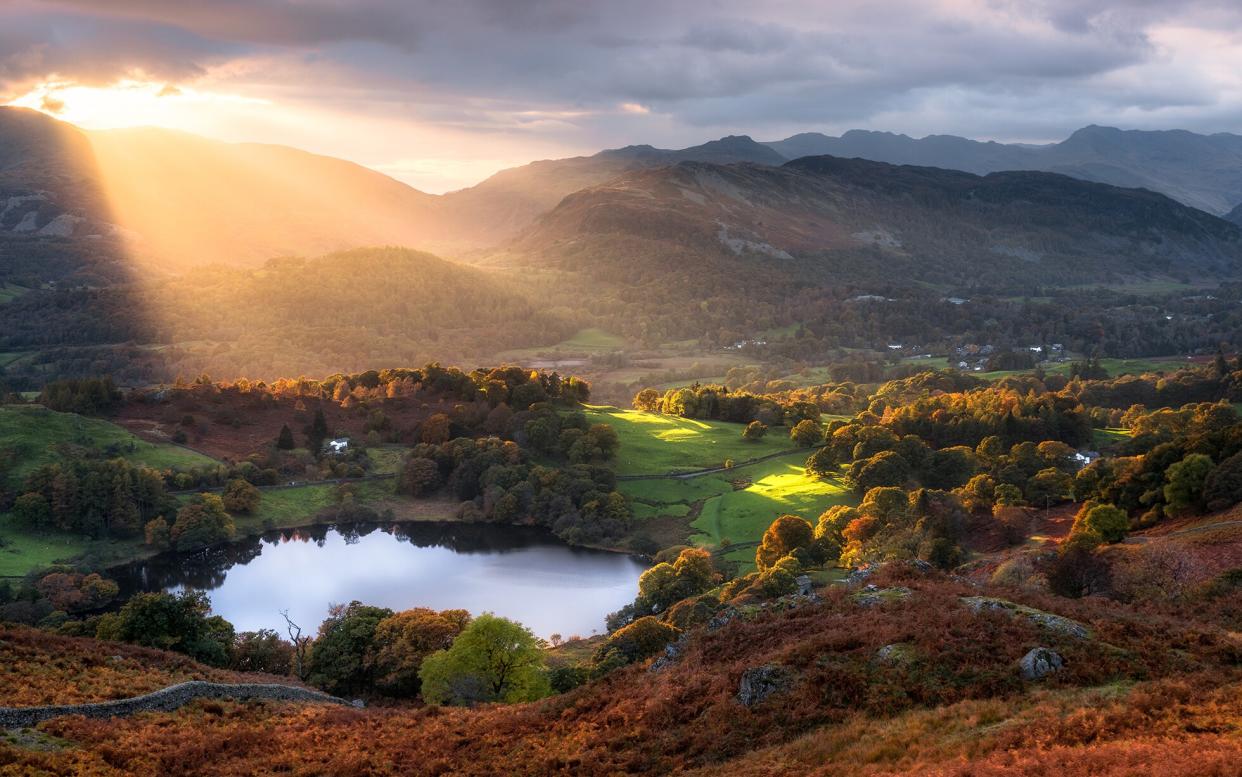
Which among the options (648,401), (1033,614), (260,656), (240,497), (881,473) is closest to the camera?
(1033,614)

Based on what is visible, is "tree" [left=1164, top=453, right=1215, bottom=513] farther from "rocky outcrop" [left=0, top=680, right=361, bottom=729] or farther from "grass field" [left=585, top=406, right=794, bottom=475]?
"grass field" [left=585, top=406, right=794, bottom=475]

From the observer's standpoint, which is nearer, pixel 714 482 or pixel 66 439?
pixel 714 482

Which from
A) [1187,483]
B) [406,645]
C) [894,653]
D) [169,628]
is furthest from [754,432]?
[894,653]

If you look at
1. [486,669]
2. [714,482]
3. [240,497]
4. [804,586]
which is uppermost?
[804,586]

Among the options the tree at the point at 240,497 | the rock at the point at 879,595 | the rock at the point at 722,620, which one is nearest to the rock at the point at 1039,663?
the rock at the point at 879,595

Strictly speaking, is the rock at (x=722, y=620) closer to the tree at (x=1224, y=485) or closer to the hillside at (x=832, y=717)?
the hillside at (x=832, y=717)

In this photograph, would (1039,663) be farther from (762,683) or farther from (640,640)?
(640,640)

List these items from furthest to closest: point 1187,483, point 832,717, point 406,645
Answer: point 1187,483
point 406,645
point 832,717

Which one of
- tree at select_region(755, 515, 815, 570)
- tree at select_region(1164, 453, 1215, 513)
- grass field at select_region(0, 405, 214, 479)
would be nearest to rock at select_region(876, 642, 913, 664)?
tree at select_region(1164, 453, 1215, 513)
